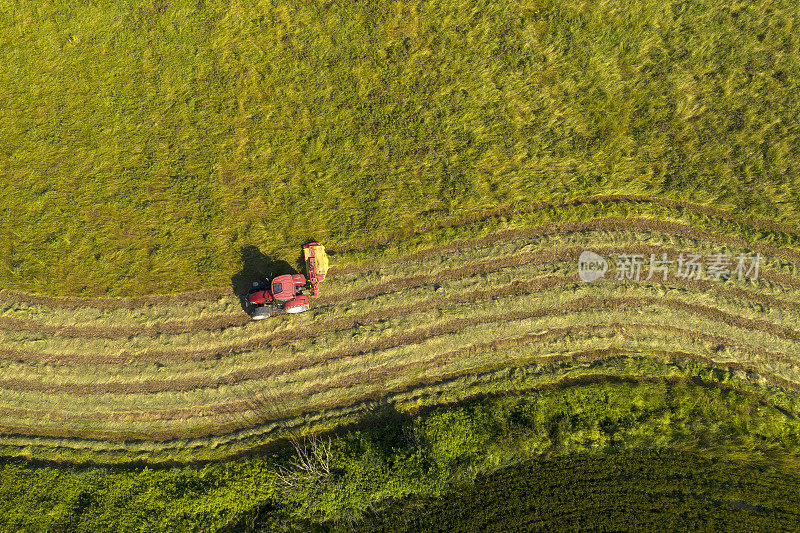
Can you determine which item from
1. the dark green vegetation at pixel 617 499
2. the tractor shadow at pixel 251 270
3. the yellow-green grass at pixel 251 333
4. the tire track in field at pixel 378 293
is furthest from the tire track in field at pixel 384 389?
the tractor shadow at pixel 251 270

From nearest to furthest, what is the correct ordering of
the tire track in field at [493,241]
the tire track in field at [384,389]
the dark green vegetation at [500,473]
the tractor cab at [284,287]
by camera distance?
the dark green vegetation at [500,473], the tractor cab at [284,287], the tire track in field at [384,389], the tire track in field at [493,241]

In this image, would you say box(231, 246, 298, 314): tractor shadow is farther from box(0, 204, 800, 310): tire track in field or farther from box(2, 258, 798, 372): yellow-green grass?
box(2, 258, 798, 372): yellow-green grass

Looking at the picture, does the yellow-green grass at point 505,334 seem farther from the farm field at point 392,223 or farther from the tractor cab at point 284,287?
the tractor cab at point 284,287

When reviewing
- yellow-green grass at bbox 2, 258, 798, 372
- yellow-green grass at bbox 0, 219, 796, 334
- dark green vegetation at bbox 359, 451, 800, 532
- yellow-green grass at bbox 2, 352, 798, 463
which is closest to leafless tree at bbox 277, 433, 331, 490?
yellow-green grass at bbox 2, 352, 798, 463

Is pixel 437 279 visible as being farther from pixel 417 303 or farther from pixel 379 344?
pixel 379 344

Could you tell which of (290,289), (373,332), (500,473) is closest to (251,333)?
(290,289)

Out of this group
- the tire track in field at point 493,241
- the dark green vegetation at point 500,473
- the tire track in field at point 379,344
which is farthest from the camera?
the tire track in field at point 493,241
